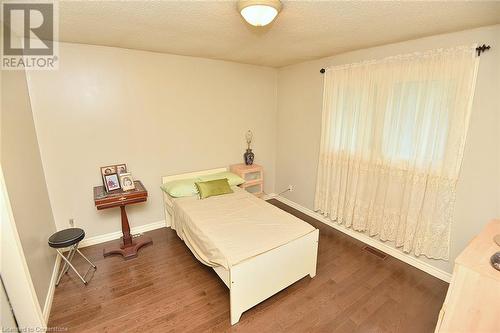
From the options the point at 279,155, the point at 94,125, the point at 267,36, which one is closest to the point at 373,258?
the point at 279,155

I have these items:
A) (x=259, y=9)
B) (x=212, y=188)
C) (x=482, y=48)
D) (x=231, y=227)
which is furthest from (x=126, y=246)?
(x=482, y=48)

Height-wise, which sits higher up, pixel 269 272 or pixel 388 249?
pixel 269 272

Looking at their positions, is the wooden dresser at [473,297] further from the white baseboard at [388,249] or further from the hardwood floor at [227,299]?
the white baseboard at [388,249]

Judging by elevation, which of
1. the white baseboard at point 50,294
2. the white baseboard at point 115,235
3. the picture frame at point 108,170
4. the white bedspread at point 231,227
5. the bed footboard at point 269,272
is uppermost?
the picture frame at point 108,170

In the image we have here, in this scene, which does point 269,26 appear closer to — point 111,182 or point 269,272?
point 269,272

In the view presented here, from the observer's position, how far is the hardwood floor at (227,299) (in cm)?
193

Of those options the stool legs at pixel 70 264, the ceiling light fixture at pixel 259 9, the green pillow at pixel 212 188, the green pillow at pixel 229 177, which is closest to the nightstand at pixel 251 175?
the green pillow at pixel 229 177

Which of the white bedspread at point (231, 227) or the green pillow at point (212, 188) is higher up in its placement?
the green pillow at point (212, 188)

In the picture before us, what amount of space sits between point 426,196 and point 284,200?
2.36 meters

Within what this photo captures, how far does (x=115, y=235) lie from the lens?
3.21m

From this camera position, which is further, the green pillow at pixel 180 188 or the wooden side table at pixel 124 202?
the green pillow at pixel 180 188

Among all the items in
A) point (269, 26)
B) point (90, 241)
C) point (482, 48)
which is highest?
point (269, 26)

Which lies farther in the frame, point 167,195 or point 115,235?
point 167,195

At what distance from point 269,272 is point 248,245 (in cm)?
29
